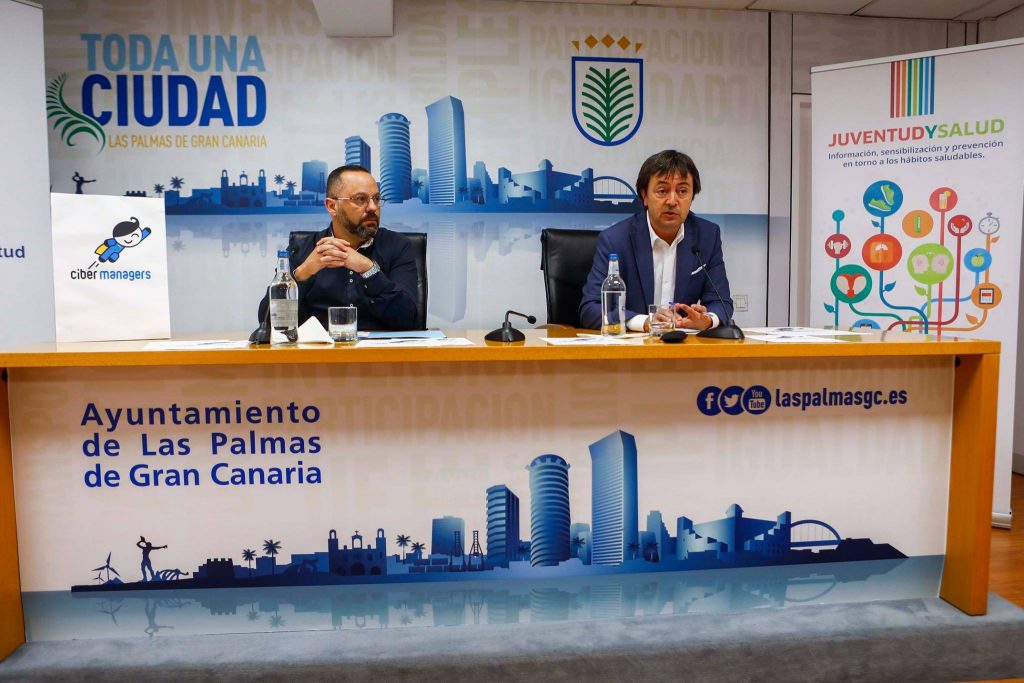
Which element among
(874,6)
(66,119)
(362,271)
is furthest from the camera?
(874,6)

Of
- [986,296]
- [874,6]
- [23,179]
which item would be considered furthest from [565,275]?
[874,6]

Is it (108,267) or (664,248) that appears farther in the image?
(664,248)

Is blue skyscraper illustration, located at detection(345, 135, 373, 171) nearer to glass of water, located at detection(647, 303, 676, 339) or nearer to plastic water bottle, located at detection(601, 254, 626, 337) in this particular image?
plastic water bottle, located at detection(601, 254, 626, 337)

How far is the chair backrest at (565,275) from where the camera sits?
9.21 feet

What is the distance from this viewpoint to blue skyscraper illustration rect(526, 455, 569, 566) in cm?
171

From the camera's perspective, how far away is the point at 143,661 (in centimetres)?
155

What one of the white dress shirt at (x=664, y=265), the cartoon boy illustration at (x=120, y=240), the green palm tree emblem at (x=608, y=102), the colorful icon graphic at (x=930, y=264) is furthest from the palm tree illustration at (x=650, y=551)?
the green palm tree emblem at (x=608, y=102)

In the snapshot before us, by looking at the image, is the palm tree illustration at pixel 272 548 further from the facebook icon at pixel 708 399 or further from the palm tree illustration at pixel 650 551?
the facebook icon at pixel 708 399

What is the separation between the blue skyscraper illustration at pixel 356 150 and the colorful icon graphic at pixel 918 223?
8.48ft

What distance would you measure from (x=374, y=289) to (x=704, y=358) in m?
1.26

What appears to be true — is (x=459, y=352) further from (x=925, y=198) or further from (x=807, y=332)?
(x=925, y=198)

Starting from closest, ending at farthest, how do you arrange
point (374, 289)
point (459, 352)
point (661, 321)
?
point (459, 352)
point (661, 321)
point (374, 289)

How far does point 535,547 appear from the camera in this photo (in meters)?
1.71

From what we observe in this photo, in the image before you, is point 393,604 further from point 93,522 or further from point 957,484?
point 957,484
